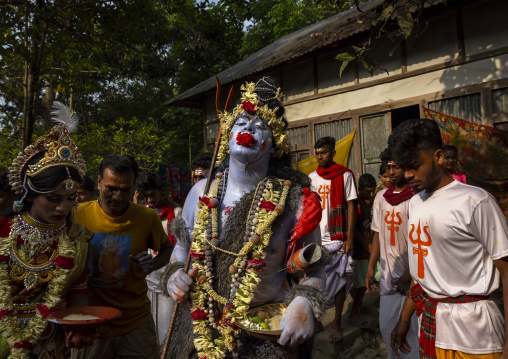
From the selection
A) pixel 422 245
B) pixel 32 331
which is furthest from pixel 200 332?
pixel 422 245

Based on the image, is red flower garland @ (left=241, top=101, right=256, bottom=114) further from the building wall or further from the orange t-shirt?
the building wall

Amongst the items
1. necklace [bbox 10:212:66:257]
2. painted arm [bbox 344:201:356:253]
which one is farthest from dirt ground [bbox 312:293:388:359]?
necklace [bbox 10:212:66:257]

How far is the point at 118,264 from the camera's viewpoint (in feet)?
9.55

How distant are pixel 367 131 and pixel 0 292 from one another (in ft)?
23.9

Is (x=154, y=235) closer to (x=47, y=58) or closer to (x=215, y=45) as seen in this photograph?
(x=47, y=58)

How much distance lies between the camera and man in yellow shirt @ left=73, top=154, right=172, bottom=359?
9.44 ft

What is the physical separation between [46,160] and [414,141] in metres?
2.16

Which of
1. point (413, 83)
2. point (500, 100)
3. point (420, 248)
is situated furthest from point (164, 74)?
point (420, 248)

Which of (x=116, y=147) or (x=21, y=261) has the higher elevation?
(x=116, y=147)

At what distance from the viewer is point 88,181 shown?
198 inches

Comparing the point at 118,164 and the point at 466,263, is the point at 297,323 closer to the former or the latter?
the point at 466,263

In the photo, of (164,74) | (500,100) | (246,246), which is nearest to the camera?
(246,246)

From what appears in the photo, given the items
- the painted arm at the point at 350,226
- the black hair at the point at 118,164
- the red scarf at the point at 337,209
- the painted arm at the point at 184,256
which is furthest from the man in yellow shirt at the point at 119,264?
the painted arm at the point at 350,226

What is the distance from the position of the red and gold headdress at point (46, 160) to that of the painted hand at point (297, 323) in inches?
56.5
